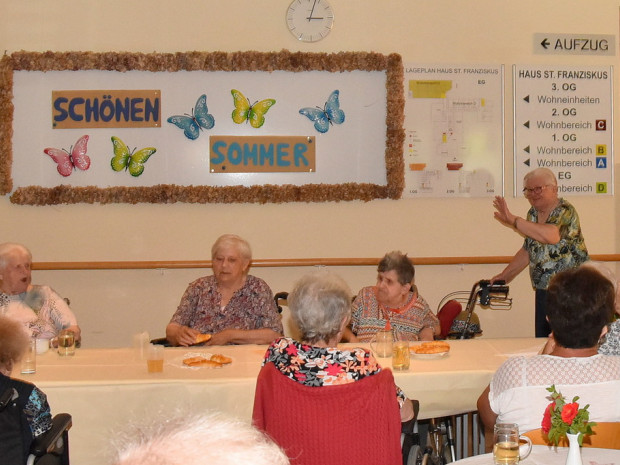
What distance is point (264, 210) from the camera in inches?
222

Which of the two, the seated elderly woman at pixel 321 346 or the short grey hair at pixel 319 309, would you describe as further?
the short grey hair at pixel 319 309

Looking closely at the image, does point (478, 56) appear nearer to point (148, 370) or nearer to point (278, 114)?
point (278, 114)

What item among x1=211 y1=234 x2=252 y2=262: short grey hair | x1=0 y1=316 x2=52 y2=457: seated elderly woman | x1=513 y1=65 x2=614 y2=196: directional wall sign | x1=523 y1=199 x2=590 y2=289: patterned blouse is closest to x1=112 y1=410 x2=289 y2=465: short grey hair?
x1=0 y1=316 x2=52 y2=457: seated elderly woman

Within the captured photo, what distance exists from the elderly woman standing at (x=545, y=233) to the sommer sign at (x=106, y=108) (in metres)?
2.51

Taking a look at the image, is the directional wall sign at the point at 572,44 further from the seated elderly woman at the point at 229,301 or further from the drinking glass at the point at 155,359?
the drinking glass at the point at 155,359

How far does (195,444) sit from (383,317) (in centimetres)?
319

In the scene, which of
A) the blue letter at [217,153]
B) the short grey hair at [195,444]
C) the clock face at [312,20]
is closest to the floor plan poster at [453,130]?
the clock face at [312,20]

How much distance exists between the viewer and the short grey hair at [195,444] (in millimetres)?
956

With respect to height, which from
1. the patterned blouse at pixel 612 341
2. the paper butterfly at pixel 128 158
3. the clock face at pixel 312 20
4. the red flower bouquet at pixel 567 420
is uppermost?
the clock face at pixel 312 20

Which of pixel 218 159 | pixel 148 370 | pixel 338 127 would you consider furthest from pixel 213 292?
pixel 338 127

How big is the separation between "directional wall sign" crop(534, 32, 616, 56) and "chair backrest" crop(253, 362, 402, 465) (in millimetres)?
→ 4182

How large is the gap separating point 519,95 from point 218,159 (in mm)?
2266

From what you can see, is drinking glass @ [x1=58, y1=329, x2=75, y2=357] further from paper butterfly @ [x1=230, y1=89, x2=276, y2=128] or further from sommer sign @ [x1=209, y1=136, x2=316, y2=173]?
paper butterfly @ [x1=230, y1=89, x2=276, y2=128]

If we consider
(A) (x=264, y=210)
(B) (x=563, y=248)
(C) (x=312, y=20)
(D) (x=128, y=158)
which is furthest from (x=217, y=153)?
(B) (x=563, y=248)
